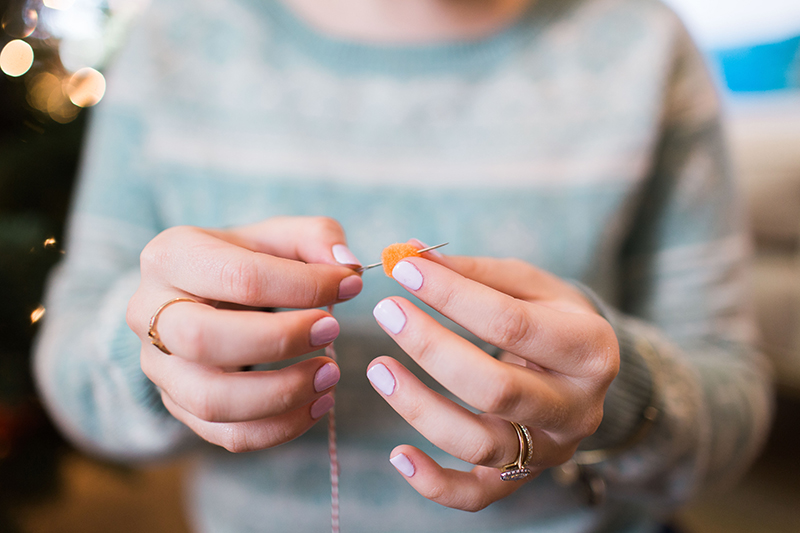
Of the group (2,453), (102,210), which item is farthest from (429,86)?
(2,453)

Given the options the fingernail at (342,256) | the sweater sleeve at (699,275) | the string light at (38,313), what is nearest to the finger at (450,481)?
the fingernail at (342,256)

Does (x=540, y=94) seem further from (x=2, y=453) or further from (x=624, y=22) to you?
(x=2, y=453)

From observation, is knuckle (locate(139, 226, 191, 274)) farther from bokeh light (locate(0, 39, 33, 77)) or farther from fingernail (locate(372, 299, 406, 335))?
bokeh light (locate(0, 39, 33, 77))

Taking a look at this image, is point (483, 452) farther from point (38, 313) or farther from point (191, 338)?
point (38, 313)

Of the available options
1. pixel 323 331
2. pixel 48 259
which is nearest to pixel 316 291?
pixel 323 331

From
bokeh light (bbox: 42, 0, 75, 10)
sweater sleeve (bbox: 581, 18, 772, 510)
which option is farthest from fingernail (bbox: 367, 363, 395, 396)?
bokeh light (bbox: 42, 0, 75, 10)

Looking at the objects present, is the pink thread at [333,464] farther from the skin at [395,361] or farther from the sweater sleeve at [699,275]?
the sweater sleeve at [699,275]
